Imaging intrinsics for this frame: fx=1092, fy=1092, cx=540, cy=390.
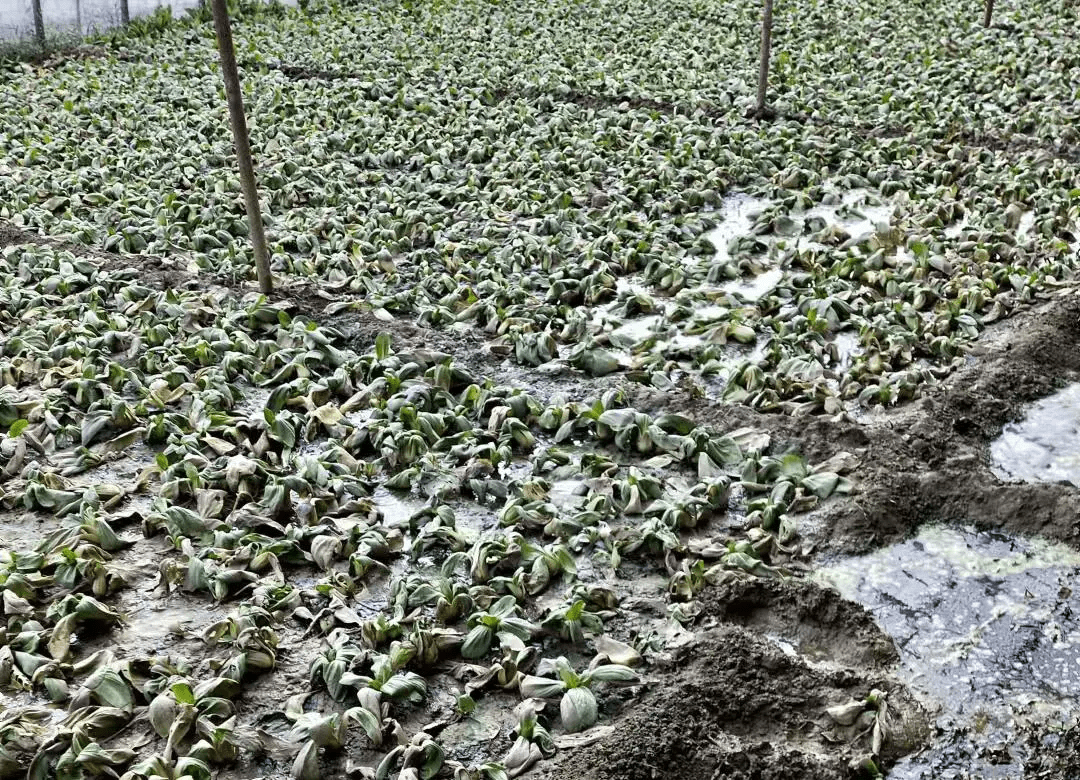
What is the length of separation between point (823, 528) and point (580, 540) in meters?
1.20

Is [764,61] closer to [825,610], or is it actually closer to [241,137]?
[241,137]

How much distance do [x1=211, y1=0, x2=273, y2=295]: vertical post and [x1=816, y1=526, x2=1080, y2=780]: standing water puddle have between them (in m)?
4.77

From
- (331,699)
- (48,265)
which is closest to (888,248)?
(331,699)

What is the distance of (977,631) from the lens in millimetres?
4660

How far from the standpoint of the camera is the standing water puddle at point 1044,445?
18.8 feet

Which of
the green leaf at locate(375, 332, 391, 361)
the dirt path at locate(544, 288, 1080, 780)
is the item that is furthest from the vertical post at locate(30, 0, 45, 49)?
the dirt path at locate(544, 288, 1080, 780)

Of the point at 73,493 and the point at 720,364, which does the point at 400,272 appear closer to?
the point at 720,364

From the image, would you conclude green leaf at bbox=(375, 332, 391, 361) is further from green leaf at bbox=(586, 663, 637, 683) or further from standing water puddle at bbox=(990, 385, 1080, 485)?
standing water puddle at bbox=(990, 385, 1080, 485)

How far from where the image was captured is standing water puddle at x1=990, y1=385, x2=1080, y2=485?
18.8 ft

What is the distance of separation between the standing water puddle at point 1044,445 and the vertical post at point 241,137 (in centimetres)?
506

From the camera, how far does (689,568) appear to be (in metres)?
4.97

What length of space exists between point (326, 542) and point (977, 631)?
2949mm

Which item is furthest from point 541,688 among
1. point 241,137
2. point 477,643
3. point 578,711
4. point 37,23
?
point 37,23

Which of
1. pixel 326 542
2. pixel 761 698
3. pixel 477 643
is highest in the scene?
pixel 326 542
